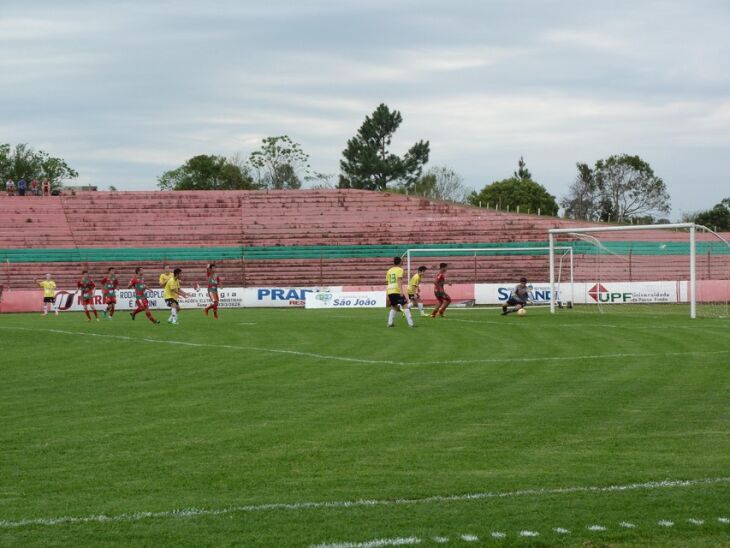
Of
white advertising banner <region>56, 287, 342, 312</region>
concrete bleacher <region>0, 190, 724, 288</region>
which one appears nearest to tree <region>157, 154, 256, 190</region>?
concrete bleacher <region>0, 190, 724, 288</region>

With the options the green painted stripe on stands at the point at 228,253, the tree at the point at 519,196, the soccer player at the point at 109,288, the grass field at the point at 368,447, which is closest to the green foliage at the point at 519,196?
the tree at the point at 519,196

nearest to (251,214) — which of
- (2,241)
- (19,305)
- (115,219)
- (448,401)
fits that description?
(115,219)

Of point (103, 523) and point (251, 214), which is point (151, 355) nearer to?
point (103, 523)

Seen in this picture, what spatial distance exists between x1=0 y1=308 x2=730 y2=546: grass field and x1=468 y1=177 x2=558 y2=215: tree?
3236 inches

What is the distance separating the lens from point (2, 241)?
63.8 meters

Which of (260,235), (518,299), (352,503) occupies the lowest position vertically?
(352,503)

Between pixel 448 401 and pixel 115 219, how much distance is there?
57042 mm

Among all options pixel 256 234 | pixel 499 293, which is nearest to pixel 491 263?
pixel 499 293

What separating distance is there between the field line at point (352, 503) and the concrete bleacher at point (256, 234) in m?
48.8

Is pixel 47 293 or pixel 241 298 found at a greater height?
pixel 47 293

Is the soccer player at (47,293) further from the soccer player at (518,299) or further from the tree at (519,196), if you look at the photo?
the tree at (519,196)

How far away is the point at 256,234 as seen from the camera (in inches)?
2581

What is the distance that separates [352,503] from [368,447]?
2.43 meters

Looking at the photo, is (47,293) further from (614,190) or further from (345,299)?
(614,190)
